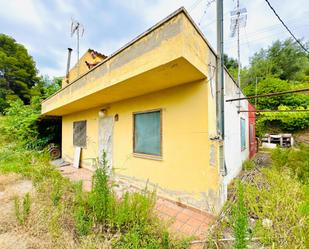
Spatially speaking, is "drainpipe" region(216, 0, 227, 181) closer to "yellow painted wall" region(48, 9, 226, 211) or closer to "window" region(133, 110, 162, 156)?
"yellow painted wall" region(48, 9, 226, 211)

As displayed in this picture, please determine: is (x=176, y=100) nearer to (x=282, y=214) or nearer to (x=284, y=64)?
(x=282, y=214)

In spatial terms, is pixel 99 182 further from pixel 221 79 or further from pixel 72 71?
pixel 72 71

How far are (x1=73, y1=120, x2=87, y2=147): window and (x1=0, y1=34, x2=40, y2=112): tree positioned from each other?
1644 cm

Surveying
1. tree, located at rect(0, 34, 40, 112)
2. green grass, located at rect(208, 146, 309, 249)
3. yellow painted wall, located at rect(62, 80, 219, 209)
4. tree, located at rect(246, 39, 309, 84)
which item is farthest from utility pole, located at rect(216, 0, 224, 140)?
tree, located at rect(0, 34, 40, 112)

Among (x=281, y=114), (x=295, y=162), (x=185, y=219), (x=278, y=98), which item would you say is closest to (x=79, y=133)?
(x=185, y=219)

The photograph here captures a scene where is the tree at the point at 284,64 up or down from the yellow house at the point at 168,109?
up

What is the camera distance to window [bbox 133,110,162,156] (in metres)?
4.56

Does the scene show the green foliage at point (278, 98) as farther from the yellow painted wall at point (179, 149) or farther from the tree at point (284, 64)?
the yellow painted wall at point (179, 149)

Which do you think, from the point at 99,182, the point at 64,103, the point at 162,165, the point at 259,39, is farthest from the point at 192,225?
the point at 259,39

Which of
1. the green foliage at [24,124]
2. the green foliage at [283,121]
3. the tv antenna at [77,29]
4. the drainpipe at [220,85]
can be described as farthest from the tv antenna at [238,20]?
the green foliage at [24,124]

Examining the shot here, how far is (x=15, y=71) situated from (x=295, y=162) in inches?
1150

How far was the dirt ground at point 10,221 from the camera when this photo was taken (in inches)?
91.7

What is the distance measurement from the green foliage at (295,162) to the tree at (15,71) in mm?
25919

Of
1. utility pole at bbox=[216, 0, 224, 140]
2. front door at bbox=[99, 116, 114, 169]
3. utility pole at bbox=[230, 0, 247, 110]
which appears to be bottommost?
front door at bbox=[99, 116, 114, 169]
